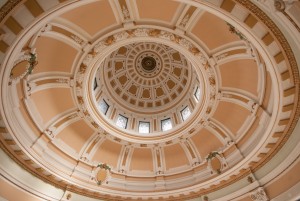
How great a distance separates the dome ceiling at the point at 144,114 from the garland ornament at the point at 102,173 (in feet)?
0.67

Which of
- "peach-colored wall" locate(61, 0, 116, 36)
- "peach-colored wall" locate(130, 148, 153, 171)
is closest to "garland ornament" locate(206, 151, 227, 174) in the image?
"peach-colored wall" locate(130, 148, 153, 171)

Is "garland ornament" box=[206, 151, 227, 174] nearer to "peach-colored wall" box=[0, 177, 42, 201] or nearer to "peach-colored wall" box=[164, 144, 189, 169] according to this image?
"peach-colored wall" box=[164, 144, 189, 169]

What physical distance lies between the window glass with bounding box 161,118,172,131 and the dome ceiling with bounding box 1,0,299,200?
122 millimetres

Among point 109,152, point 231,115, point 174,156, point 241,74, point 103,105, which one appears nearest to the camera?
point 241,74

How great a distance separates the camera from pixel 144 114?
1991 cm

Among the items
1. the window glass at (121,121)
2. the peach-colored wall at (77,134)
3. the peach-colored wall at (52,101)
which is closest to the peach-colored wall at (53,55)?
the peach-colored wall at (52,101)

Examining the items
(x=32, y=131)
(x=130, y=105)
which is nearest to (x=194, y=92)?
(x=130, y=105)

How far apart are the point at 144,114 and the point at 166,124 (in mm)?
2170

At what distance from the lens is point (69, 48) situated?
12.7m

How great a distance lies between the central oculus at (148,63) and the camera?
68.2 feet

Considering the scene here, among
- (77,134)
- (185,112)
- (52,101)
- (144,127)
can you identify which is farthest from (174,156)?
(52,101)

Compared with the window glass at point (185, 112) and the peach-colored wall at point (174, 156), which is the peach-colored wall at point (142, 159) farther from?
the window glass at point (185, 112)

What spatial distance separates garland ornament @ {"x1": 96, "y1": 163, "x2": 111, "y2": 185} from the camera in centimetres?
1526

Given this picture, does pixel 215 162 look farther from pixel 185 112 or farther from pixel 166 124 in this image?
pixel 166 124
